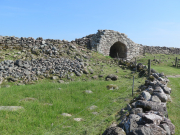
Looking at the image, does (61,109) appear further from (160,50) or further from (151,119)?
(160,50)

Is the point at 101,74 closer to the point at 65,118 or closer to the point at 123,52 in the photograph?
the point at 65,118

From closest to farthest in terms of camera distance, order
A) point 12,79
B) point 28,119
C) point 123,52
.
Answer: point 28,119 < point 12,79 < point 123,52

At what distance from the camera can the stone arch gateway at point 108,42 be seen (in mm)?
19844

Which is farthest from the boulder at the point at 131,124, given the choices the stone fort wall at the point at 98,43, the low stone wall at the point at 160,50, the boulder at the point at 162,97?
the low stone wall at the point at 160,50

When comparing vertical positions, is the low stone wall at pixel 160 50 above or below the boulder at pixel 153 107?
above

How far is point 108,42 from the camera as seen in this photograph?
2058 centimetres

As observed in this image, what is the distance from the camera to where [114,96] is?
27.6 feet

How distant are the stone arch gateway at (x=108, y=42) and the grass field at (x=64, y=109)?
1065 cm

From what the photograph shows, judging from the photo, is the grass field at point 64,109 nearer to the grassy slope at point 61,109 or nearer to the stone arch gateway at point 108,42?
the grassy slope at point 61,109

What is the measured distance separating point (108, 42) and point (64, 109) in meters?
15.4

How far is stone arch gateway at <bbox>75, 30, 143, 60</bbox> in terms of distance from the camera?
1984cm

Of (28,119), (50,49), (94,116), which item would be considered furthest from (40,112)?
(50,49)

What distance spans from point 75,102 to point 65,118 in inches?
65.0

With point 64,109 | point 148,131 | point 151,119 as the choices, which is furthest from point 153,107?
point 64,109
